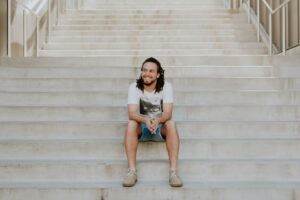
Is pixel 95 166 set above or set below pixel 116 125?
below

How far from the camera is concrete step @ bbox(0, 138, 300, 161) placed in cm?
407

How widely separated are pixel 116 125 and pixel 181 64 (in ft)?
7.04

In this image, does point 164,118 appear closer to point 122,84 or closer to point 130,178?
point 130,178

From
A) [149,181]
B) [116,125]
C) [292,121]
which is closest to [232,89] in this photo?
[292,121]

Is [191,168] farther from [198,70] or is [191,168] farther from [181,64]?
[181,64]

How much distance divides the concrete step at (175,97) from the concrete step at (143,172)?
1.33 metres

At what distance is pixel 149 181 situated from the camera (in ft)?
12.2

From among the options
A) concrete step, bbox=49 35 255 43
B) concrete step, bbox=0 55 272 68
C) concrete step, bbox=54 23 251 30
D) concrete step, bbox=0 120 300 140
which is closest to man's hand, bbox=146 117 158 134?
concrete step, bbox=0 120 300 140

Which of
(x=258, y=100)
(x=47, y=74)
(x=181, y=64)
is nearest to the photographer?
(x=258, y=100)

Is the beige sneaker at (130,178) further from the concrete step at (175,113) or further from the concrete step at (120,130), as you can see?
the concrete step at (175,113)

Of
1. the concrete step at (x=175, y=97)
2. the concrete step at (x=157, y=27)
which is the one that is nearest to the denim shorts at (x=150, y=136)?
the concrete step at (x=175, y=97)

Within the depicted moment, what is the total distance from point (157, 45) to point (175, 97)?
3.33 m

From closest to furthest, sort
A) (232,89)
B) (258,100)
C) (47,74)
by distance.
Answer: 1. (258,100)
2. (232,89)
3. (47,74)

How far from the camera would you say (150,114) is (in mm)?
3980
